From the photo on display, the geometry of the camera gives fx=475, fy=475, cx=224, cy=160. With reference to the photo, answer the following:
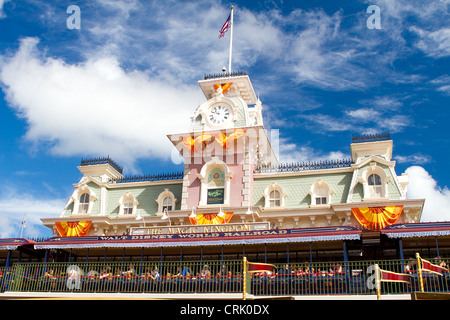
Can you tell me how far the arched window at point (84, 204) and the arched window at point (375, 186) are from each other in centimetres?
2181

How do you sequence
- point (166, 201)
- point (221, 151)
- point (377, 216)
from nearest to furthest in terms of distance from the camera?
1. point (377, 216)
2. point (221, 151)
3. point (166, 201)

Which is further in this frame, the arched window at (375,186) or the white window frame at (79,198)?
the white window frame at (79,198)

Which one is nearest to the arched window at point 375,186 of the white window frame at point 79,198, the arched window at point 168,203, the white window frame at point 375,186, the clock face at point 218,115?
the white window frame at point 375,186

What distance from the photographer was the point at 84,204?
38.2m

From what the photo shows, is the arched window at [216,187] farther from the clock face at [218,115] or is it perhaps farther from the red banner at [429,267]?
the red banner at [429,267]

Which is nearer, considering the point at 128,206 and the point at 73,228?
the point at 73,228

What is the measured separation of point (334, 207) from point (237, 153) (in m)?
8.37

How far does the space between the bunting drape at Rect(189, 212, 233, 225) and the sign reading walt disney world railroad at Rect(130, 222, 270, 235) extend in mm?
3445

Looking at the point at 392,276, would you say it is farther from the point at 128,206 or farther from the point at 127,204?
the point at 127,204

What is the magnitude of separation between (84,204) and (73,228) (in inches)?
100

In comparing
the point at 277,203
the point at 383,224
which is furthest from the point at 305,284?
the point at 277,203

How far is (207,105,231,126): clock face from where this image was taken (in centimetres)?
3678

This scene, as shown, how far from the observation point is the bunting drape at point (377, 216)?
30.1 meters

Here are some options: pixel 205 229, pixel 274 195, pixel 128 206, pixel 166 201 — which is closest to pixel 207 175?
pixel 166 201
